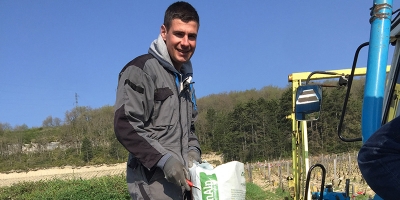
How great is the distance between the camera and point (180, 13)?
2.07m

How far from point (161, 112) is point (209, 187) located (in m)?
0.48

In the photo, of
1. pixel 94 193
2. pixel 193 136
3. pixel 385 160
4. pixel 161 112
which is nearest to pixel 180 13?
pixel 161 112

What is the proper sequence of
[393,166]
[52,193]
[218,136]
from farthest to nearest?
[218,136]
[52,193]
[393,166]

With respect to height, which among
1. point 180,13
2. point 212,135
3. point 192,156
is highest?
point 180,13

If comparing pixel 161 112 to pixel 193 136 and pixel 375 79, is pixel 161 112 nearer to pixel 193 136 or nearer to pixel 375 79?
pixel 193 136

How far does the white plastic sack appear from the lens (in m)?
1.78

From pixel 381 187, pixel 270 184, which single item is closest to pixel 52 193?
pixel 270 184

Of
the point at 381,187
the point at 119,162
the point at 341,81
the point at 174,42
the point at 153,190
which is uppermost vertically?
the point at 174,42

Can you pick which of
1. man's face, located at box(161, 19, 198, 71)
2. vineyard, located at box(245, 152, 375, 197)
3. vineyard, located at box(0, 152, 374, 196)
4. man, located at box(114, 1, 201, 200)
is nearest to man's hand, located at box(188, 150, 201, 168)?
man, located at box(114, 1, 201, 200)

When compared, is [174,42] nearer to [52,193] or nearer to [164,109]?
[164,109]

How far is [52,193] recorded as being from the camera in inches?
613

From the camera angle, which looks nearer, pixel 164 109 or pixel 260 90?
pixel 164 109

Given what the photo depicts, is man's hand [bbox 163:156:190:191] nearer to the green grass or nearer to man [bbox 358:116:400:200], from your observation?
man [bbox 358:116:400:200]

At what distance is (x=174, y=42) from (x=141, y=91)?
1.18ft
